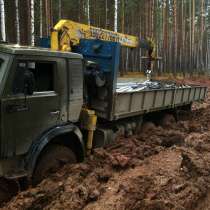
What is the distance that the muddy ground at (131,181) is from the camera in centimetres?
542

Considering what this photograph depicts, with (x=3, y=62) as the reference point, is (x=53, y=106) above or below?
below

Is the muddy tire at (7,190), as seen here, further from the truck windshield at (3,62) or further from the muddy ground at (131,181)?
the truck windshield at (3,62)

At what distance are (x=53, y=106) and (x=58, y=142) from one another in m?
0.63

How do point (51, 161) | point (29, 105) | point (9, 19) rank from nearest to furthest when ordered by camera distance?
point (29, 105) → point (51, 161) → point (9, 19)

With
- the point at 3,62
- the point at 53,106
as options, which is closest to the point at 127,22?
the point at 53,106

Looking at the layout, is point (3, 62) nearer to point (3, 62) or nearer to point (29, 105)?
point (3, 62)

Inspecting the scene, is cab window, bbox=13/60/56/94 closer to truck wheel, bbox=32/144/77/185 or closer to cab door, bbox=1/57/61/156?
cab door, bbox=1/57/61/156

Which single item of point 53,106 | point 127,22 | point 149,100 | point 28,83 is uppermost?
point 127,22

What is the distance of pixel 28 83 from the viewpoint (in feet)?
17.6

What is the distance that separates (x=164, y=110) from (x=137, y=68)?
24761 mm

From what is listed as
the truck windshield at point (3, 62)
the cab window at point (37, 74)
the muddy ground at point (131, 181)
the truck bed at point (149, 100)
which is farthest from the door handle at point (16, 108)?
the truck bed at point (149, 100)

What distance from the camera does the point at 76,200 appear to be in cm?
549

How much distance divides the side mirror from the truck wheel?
1.04 m

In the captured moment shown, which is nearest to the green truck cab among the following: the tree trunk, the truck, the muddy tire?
the truck
